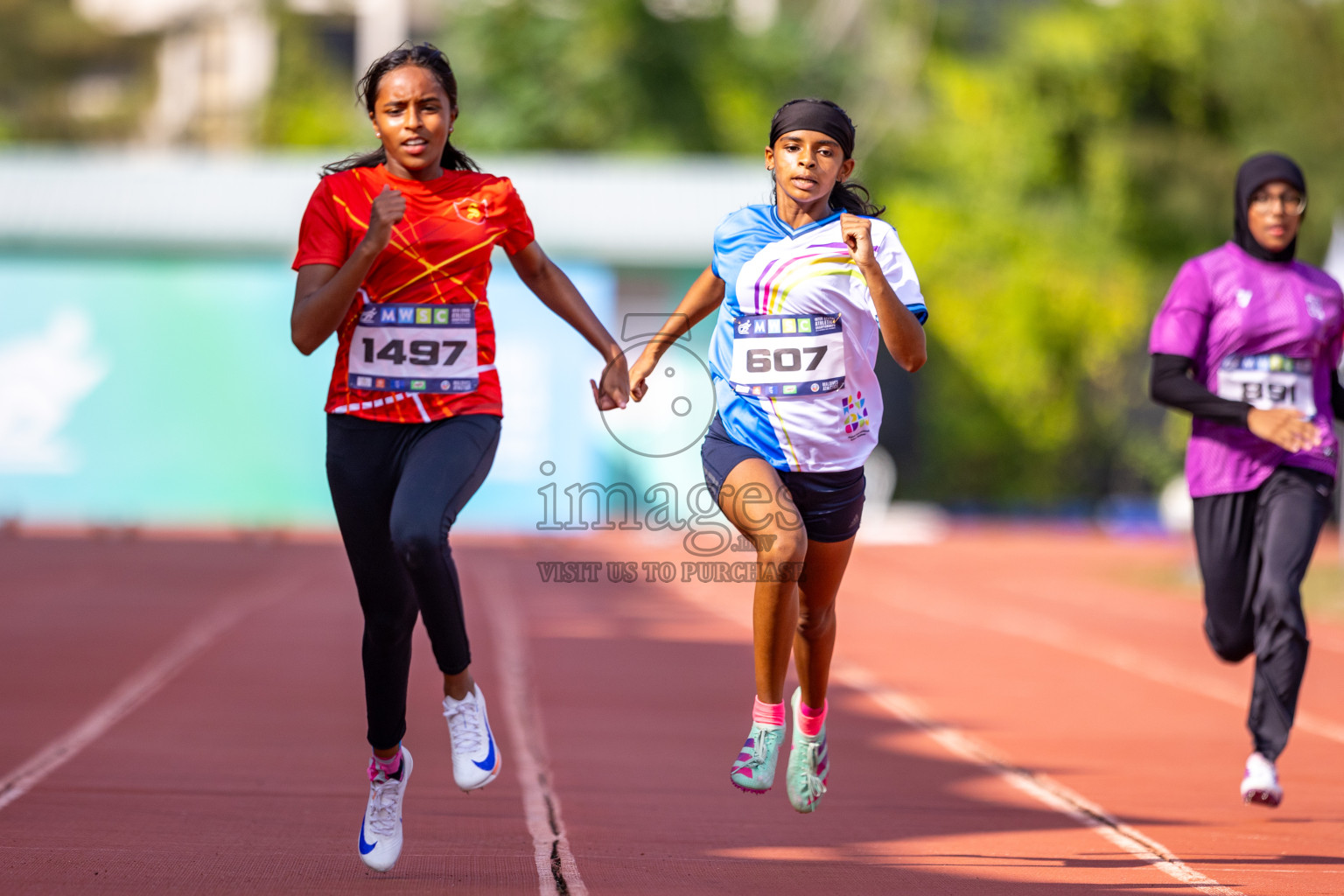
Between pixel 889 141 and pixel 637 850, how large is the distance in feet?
126

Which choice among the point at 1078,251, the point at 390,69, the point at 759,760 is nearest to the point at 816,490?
the point at 759,760

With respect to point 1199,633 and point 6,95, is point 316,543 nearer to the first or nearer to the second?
point 1199,633

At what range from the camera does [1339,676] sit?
1176 centimetres

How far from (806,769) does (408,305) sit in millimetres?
1886

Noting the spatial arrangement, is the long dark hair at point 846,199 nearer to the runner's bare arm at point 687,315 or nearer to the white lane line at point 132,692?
the runner's bare arm at point 687,315

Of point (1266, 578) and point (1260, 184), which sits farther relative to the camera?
point (1260, 184)

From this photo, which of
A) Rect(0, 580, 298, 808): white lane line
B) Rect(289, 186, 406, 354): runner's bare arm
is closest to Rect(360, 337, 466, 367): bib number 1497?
Rect(289, 186, 406, 354): runner's bare arm

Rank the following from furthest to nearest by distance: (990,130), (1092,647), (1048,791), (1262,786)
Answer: (990,130), (1092,647), (1048,791), (1262,786)

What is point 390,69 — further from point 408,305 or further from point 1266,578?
point 1266,578

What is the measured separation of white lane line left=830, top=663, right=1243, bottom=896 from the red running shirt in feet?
8.44

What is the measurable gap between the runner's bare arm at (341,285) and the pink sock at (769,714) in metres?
1.73

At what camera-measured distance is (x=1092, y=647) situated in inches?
535

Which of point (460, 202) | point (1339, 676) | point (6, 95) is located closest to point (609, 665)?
point (1339, 676)

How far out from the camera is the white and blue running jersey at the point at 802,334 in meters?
5.34
